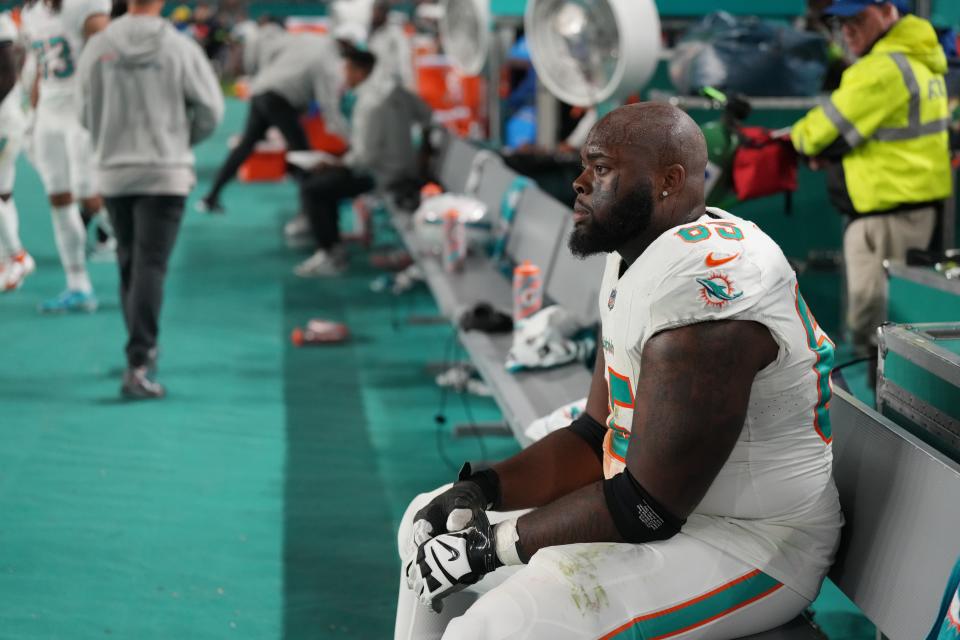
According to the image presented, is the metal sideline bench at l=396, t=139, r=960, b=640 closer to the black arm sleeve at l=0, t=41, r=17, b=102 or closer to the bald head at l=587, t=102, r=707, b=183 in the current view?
the bald head at l=587, t=102, r=707, b=183

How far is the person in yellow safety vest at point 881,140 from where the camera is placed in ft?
17.0

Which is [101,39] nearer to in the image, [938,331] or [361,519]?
[361,519]

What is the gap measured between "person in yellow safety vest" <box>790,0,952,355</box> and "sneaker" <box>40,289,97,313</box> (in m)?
4.57

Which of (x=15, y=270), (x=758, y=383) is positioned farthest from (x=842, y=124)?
(x=15, y=270)

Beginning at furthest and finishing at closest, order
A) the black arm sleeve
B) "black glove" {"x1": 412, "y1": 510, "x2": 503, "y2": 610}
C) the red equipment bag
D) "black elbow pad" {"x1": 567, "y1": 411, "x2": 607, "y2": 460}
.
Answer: the black arm sleeve, the red equipment bag, "black elbow pad" {"x1": 567, "y1": 411, "x2": 607, "y2": 460}, "black glove" {"x1": 412, "y1": 510, "x2": 503, "y2": 610}

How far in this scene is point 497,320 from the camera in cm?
506

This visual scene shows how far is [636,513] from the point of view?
7.56 feet

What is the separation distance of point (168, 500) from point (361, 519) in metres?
0.76

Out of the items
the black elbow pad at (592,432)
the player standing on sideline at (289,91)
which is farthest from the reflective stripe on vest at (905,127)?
the player standing on sideline at (289,91)

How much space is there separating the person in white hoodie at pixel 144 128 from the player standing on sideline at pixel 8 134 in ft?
1.50

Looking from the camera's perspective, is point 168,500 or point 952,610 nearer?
point 952,610

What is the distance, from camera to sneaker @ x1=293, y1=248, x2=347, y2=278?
9.00 metres

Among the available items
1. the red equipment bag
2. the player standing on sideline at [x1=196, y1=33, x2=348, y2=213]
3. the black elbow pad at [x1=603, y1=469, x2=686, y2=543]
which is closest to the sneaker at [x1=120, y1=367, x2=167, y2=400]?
the red equipment bag

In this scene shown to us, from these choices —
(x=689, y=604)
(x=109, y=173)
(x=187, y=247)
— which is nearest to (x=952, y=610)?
(x=689, y=604)
